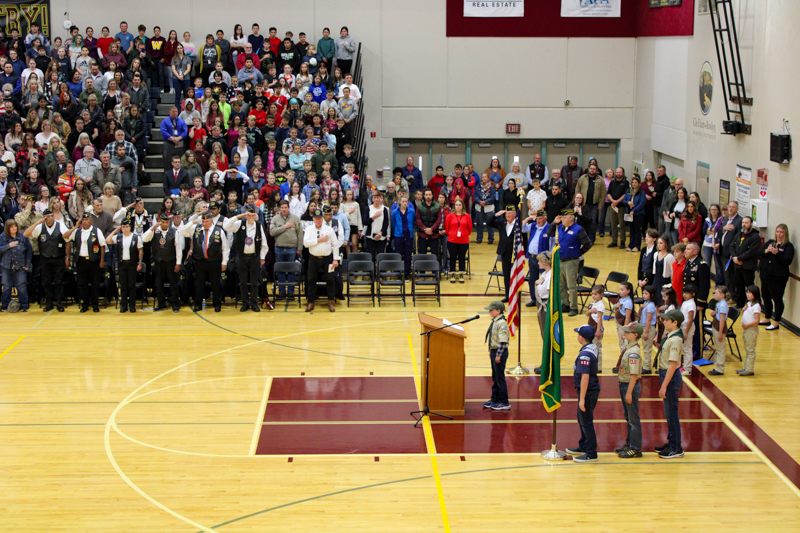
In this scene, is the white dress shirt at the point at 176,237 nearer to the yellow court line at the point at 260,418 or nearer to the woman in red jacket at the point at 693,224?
the yellow court line at the point at 260,418

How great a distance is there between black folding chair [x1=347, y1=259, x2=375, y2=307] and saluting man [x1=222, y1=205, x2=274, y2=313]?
71.3 inches

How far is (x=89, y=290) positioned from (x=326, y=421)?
806 centimetres

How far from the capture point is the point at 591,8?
25.5 m

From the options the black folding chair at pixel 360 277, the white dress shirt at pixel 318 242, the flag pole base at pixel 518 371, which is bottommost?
the flag pole base at pixel 518 371

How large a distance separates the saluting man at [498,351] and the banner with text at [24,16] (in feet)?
63.5

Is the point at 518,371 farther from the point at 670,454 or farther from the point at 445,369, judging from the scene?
the point at 670,454

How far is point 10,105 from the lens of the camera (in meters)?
20.2

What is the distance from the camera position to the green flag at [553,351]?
33.6 ft

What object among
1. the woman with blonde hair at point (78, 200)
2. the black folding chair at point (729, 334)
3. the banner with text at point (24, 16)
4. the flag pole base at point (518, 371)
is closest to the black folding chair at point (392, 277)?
the flag pole base at point (518, 371)

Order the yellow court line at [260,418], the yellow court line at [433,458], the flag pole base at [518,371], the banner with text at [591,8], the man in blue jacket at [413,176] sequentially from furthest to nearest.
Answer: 1. the banner with text at [591,8]
2. the man in blue jacket at [413,176]
3. the flag pole base at [518,371]
4. the yellow court line at [260,418]
5. the yellow court line at [433,458]

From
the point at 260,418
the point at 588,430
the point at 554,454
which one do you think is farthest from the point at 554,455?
the point at 260,418

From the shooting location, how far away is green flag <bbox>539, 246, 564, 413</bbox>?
33.6ft

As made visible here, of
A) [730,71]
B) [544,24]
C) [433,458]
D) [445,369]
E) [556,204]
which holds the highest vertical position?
[544,24]

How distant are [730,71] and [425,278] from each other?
818 cm
